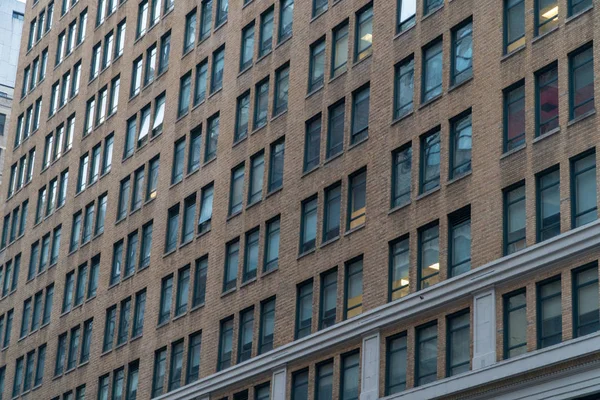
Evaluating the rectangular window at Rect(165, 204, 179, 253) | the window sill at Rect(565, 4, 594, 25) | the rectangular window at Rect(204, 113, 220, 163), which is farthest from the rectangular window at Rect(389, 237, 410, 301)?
the rectangular window at Rect(165, 204, 179, 253)

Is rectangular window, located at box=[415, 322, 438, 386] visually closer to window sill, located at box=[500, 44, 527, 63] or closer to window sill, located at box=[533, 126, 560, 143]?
window sill, located at box=[533, 126, 560, 143]

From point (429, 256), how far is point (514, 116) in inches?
196

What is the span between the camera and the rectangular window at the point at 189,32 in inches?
2314

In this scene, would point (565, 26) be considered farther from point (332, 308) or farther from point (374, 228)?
point (332, 308)

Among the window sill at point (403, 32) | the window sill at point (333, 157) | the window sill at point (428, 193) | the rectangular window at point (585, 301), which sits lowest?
the rectangular window at point (585, 301)

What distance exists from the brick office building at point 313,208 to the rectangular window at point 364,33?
10 cm

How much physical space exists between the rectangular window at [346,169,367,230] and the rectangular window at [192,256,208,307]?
9285 millimetres

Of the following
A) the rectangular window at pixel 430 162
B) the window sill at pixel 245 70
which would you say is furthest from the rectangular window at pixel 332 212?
the window sill at pixel 245 70

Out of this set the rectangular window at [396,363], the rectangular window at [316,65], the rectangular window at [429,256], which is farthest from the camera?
the rectangular window at [316,65]

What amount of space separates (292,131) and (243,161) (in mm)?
3335

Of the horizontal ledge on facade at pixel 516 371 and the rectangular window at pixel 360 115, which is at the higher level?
the rectangular window at pixel 360 115

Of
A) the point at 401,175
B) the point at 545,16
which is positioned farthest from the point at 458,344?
the point at 545,16

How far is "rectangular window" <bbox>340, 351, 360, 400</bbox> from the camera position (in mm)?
42916

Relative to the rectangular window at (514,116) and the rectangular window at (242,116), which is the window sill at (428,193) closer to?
the rectangular window at (514,116)
